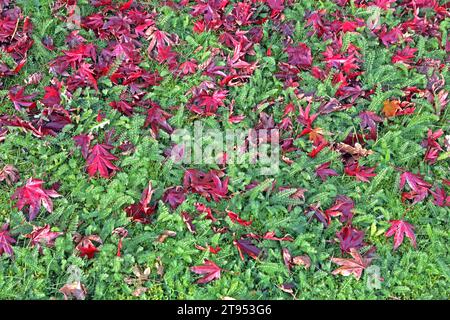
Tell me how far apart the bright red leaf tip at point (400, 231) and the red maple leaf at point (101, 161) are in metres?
1.52

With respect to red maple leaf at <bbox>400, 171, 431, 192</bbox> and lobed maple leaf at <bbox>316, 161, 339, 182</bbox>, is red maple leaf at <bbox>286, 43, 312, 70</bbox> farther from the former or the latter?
red maple leaf at <bbox>400, 171, 431, 192</bbox>

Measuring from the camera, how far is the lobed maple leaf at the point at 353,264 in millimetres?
2730

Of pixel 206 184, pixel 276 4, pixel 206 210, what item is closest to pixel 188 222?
pixel 206 210

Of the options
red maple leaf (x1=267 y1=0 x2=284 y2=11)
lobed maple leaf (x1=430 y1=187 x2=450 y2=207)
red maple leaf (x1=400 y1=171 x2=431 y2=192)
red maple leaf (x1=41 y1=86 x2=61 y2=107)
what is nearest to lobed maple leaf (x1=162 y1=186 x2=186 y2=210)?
red maple leaf (x1=41 y1=86 x2=61 y2=107)

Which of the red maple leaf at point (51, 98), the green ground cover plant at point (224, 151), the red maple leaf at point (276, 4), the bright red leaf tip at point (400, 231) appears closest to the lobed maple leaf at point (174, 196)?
the green ground cover plant at point (224, 151)

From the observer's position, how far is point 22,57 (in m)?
3.46

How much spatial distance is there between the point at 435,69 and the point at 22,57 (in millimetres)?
2665

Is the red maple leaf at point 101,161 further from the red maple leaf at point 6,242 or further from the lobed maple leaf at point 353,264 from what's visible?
the lobed maple leaf at point 353,264

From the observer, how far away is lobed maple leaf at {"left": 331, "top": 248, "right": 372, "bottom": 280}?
2.73 metres

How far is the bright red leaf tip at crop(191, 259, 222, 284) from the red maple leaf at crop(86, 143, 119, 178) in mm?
736

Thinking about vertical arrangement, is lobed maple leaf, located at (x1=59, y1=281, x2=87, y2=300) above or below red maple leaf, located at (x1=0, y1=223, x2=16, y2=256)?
below

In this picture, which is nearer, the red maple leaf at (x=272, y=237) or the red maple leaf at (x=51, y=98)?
the red maple leaf at (x=272, y=237)

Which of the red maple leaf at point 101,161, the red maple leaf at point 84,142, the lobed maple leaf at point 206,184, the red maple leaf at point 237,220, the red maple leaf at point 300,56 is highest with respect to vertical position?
the red maple leaf at point 300,56

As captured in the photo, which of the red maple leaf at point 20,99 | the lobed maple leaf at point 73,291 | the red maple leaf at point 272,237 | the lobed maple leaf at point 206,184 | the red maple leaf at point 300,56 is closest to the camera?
the lobed maple leaf at point 73,291
